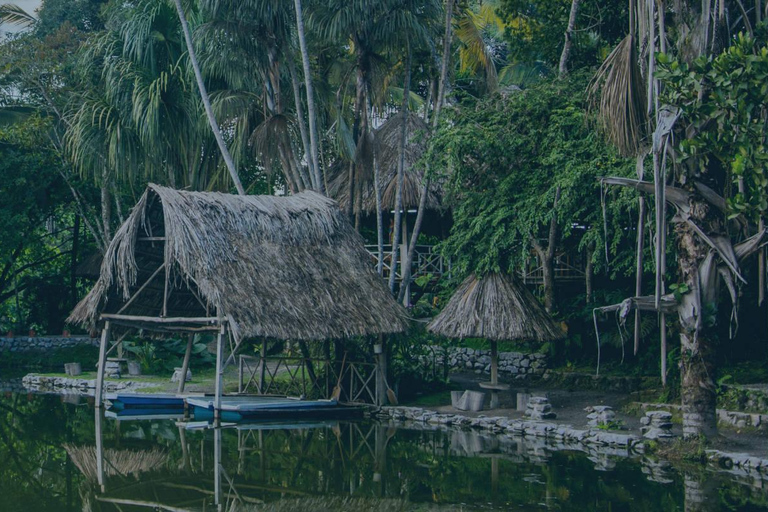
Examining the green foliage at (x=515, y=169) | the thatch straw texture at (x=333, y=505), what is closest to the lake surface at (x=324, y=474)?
the thatch straw texture at (x=333, y=505)

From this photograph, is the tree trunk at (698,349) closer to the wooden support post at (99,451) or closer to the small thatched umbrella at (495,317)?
the small thatched umbrella at (495,317)

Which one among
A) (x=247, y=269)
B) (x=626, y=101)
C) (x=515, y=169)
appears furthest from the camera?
(x=515, y=169)

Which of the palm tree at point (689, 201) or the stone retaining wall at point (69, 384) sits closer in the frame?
the palm tree at point (689, 201)

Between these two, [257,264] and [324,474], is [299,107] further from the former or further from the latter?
[324,474]

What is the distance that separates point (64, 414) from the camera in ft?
52.5

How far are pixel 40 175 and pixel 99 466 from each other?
580 inches

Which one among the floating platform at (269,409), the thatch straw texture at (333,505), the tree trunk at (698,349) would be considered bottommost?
the thatch straw texture at (333,505)

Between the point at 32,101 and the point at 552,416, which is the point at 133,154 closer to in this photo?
the point at 32,101

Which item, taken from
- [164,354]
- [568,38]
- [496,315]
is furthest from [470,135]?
[164,354]

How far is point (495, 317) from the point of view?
607 inches

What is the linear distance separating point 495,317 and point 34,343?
1547 centimetres

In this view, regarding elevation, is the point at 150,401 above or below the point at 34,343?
below

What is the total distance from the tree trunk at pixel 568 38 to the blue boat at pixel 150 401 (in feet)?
31.6

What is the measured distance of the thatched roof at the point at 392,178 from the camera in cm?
2012
